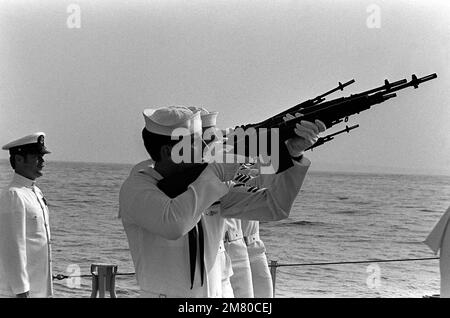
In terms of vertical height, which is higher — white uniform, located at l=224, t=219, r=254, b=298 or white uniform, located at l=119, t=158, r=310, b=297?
white uniform, located at l=119, t=158, r=310, b=297

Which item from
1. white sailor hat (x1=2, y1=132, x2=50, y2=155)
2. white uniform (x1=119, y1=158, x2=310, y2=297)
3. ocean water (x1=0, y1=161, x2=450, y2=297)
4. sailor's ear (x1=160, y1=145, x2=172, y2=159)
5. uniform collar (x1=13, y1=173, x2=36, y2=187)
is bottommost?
ocean water (x1=0, y1=161, x2=450, y2=297)

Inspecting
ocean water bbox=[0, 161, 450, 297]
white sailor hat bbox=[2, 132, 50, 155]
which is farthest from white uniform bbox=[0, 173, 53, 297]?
ocean water bbox=[0, 161, 450, 297]

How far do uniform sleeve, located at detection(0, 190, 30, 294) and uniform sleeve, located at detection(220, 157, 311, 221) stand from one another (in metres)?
1.70

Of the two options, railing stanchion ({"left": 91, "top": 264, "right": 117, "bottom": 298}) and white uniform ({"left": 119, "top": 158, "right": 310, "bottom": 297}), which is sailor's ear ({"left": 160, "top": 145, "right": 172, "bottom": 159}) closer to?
white uniform ({"left": 119, "top": 158, "right": 310, "bottom": 297})

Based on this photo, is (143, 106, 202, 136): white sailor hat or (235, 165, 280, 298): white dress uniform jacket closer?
(143, 106, 202, 136): white sailor hat

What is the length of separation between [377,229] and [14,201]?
22281 mm

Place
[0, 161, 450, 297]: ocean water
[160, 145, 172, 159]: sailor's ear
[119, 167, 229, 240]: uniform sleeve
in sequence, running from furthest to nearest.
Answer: [0, 161, 450, 297]: ocean water < [160, 145, 172, 159]: sailor's ear < [119, 167, 229, 240]: uniform sleeve

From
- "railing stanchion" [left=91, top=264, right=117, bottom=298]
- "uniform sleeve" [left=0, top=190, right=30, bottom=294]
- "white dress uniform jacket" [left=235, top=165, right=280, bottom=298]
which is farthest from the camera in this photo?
"white dress uniform jacket" [left=235, top=165, right=280, bottom=298]

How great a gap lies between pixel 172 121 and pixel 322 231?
70.9ft

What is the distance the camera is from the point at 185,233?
3.50 m

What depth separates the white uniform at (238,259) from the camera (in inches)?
220

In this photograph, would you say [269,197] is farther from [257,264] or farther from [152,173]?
[257,264]

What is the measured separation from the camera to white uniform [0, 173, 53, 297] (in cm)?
502
